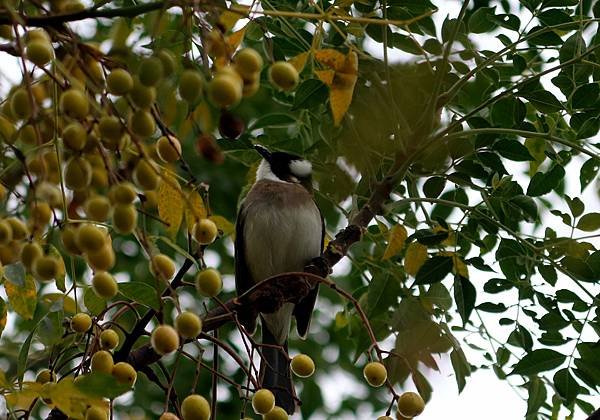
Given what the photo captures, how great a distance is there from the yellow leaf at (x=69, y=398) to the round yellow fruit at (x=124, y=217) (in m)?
0.25

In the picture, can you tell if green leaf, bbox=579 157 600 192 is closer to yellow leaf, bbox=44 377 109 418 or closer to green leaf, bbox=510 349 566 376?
green leaf, bbox=510 349 566 376

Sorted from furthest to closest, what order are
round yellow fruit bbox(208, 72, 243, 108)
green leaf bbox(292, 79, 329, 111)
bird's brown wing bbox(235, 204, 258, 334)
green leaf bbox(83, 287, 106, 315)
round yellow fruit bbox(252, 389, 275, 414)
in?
bird's brown wing bbox(235, 204, 258, 334) → green leaf bbox(292, 79, 329, 111) → green leaf bbox(83, 287, 106, 315) → round yellow fruit bbox(252, 389, 275, 414) → round yellow fruit bbox(208, 72, 243, 108)

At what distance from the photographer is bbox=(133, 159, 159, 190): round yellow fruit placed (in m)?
1.26

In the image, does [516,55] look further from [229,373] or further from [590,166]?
[229,373]

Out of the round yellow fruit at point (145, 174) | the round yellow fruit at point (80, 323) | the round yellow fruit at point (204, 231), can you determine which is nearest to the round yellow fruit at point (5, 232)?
the round yellow fruit at point (145, 174)

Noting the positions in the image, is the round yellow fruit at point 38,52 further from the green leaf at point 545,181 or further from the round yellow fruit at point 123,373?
the green leaf at point 545,181

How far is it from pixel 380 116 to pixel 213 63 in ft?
2.93

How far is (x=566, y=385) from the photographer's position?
2328mm

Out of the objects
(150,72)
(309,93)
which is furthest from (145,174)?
(309,93)

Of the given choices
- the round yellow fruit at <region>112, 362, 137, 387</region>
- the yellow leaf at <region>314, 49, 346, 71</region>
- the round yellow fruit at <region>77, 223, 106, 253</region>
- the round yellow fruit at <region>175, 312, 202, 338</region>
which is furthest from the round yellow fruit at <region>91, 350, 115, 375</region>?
the yellow leaf at <region>314, 49, 346, 71</region>

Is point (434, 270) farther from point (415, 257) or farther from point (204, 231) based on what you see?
point (204, 231)

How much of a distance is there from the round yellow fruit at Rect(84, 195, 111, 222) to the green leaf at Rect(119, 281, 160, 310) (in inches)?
24.0

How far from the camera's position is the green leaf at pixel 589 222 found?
2385 mm

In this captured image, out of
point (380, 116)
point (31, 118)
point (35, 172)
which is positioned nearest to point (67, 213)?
point (35, 172)
